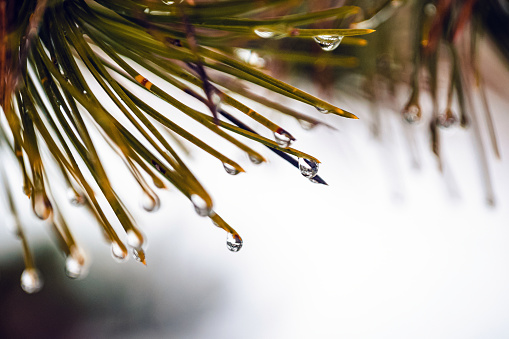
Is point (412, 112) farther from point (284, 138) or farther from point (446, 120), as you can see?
point (284, 138)

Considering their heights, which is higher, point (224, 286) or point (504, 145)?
point (504, 145)

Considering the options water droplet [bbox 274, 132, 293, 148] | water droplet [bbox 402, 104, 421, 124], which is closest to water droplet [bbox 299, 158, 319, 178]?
water droplet [bbox 274, 132, 293, 148]

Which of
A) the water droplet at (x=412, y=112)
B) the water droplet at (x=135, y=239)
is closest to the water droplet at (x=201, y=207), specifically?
the water droplet at (x=135, y=239)

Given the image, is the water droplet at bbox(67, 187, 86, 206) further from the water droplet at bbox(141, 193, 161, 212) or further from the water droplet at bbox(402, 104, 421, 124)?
the water droplet at bbox(402, 104, 421, 124)

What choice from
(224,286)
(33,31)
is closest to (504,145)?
(33,31)

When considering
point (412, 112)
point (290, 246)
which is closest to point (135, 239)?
point (412, 112)

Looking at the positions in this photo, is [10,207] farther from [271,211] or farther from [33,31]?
[271,211]
